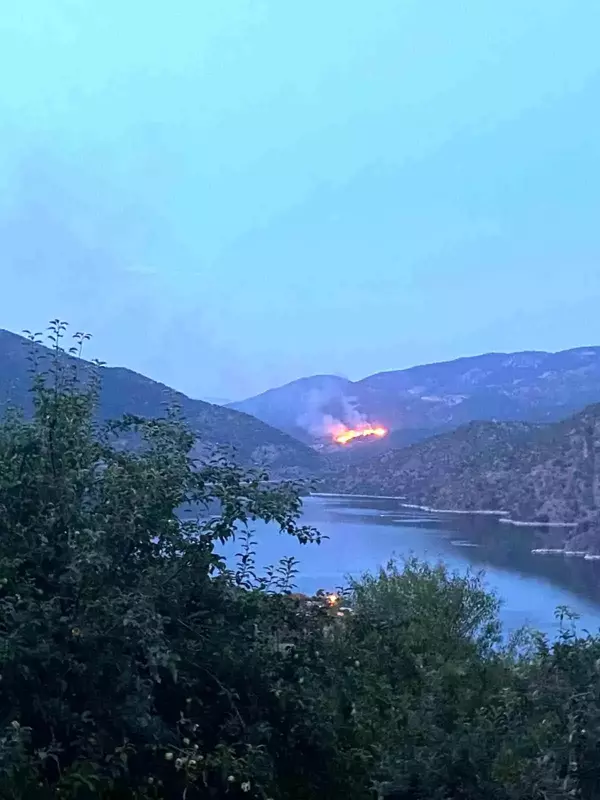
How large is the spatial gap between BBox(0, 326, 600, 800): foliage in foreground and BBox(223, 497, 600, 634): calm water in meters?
17.3

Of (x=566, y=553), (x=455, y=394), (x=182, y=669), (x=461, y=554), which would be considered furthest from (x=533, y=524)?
(x=182, y=669)

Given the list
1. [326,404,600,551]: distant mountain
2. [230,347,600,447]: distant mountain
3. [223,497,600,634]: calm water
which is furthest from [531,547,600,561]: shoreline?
[230,347,600,447]: distant mountain

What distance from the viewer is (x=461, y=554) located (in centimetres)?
4894

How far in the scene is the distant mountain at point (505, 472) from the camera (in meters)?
65.9

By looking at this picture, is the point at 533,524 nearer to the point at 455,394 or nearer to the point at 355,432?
the point at 355,432

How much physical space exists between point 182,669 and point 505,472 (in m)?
74.7

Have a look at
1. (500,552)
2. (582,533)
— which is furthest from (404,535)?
(582,533)

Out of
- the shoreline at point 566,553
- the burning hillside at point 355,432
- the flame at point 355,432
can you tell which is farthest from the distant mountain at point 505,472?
the flame at point 355,432

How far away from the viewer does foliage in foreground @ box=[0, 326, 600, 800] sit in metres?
3.56

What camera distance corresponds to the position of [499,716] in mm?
4410

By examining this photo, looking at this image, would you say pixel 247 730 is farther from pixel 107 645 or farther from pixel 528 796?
pixel 528 796

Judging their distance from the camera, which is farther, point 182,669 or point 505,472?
Answer: point 505,472

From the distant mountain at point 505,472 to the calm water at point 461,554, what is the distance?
11.2 ft

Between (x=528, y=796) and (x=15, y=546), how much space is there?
2.32 meters
